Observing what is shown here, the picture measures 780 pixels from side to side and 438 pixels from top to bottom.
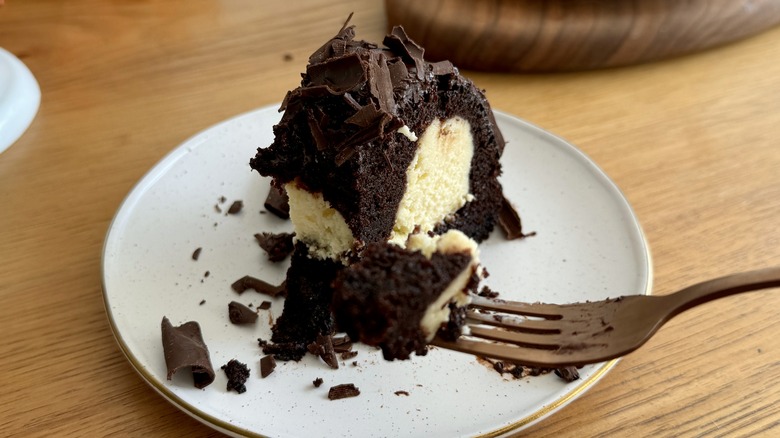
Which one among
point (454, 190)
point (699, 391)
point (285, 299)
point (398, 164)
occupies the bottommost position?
point (699, 391)

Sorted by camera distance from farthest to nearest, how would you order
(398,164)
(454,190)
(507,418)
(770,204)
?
(770,204)
(454,190)
(398,164)
(507,418)

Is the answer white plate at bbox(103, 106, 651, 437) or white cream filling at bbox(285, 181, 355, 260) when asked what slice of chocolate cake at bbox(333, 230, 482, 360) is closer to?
white plate at bbox(103, 106, 651, 437)

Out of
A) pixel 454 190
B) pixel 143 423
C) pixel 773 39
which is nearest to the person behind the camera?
pixel 143 423

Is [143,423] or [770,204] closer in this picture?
[143,423]

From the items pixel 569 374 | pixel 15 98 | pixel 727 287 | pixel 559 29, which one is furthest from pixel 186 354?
pixel 559 29

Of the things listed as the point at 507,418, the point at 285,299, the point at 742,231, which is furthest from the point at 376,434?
the point at 742,231

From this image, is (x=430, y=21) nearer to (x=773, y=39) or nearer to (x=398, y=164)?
(x=398, y=164)

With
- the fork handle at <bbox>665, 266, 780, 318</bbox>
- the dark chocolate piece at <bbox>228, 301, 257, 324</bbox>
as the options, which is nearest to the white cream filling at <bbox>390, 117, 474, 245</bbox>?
the dark chocolate piece at <bbox>228, 301, 257, 324</bbox>
